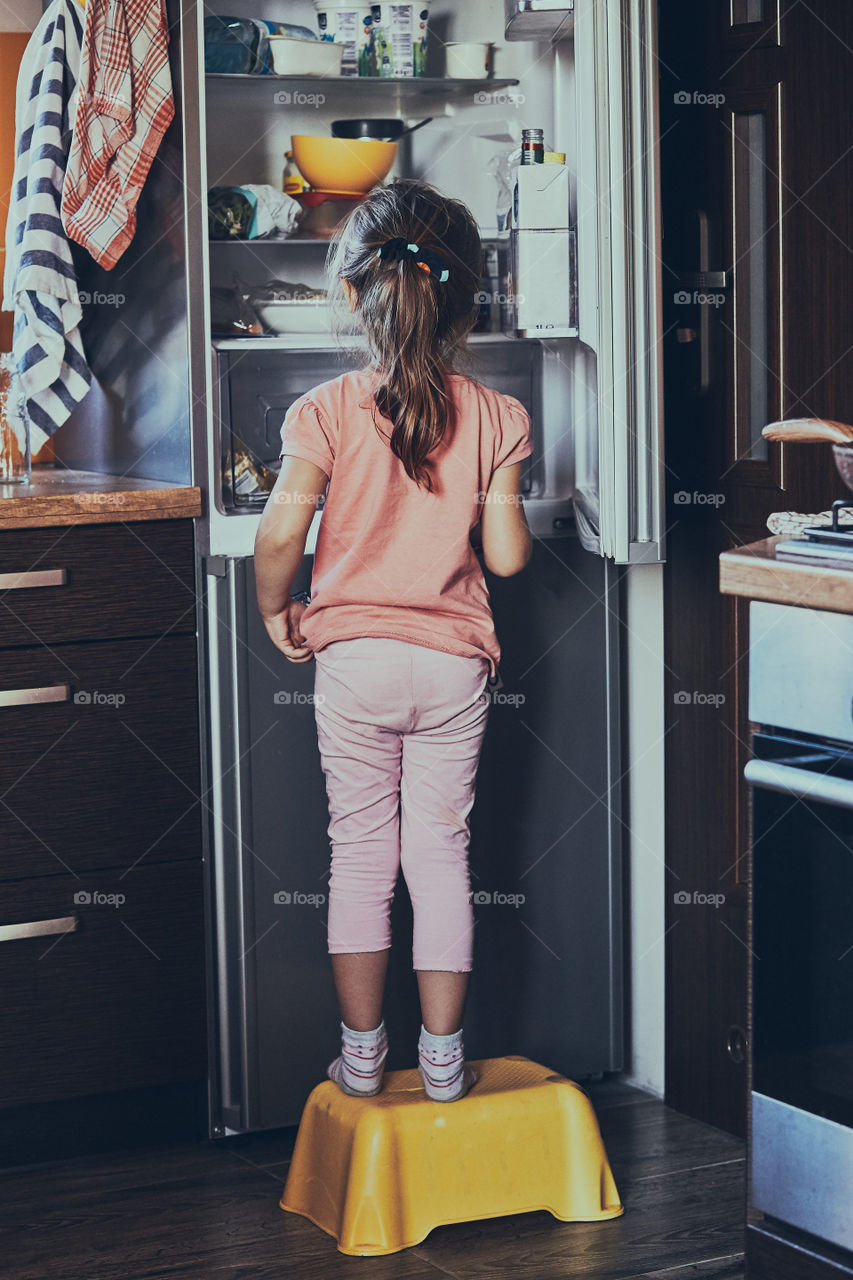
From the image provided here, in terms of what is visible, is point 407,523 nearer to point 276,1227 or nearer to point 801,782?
point 801,782

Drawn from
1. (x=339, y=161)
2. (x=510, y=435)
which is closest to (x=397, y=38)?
(x=339, y=161)

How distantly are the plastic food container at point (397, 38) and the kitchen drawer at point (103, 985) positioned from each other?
116 cm

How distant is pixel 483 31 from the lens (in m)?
2.31

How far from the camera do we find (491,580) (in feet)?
7.39

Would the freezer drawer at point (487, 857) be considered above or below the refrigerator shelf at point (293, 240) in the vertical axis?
below

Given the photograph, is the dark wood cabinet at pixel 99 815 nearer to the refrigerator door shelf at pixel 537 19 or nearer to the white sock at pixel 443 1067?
the white sock at pixel 443 1067

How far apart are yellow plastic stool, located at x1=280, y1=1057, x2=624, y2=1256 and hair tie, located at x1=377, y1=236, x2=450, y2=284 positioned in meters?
1.00

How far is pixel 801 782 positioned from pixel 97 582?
101 centimetres

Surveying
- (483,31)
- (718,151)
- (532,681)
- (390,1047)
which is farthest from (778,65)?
(390,1047)

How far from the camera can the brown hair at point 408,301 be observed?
182 centimetres

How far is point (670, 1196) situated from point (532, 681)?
0.72 m

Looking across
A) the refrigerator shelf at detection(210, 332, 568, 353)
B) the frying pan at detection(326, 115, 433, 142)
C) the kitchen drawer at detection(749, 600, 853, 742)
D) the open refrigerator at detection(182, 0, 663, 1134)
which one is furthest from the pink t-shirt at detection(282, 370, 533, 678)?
the frying pan at detection(326, 115, 433, 142)

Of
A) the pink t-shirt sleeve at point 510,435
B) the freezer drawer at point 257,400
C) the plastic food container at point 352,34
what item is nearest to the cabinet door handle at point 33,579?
the freezer drawer at point 257,400

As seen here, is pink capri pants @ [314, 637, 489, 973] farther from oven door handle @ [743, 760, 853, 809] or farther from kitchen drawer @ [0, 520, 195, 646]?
oven door handle @ [743, 760, 853, 809]
